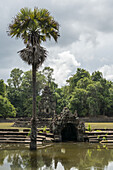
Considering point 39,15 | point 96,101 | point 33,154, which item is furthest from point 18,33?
point 96,101

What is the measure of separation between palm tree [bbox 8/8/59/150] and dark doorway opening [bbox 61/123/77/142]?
531cm

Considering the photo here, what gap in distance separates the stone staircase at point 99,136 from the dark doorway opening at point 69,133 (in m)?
1.23

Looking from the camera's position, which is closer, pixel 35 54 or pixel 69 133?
pixel 35 54

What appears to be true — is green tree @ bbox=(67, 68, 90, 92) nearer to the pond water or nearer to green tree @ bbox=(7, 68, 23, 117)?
green tree @ bbox=(7, 68, 23, 117)

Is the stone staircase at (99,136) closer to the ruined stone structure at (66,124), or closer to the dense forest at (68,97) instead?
the ruined stone structure at (66,124)

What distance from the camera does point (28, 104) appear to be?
6172 centimetres

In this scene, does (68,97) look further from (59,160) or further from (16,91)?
(59,160)

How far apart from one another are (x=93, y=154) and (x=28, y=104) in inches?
2037

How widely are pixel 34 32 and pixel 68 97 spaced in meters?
53.4

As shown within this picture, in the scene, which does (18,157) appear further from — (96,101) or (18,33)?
(96,101)

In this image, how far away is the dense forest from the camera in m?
57.1

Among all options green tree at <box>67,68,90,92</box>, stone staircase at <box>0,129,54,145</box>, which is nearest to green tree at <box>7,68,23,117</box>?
green tree at <box>67,68,90,92</box>

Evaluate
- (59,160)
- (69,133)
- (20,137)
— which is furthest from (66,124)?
(59,160)

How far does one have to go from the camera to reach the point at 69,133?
1769 cm
